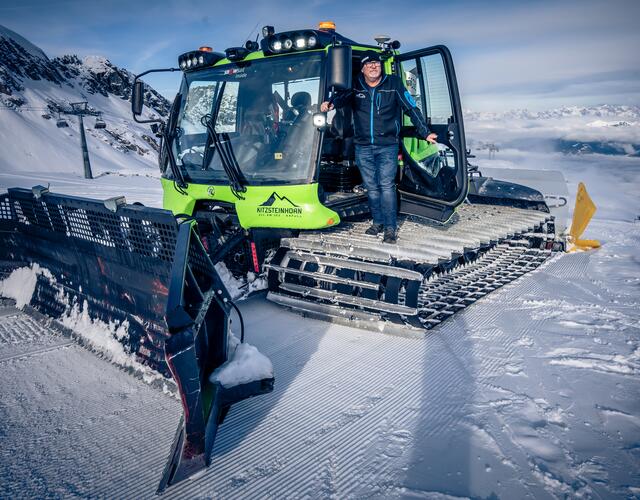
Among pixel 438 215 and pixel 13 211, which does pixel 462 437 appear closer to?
pixel 438 215

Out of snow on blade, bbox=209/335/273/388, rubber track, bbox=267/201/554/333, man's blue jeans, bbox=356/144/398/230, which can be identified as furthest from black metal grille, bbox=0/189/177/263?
man's blue jeans, bbox=356/144/398/230

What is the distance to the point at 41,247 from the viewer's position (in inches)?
147

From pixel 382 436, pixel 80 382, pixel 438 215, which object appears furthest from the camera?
pixel 438 215

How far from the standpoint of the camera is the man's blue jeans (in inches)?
166

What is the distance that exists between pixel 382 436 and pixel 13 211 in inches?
155

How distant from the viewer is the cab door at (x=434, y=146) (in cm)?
410

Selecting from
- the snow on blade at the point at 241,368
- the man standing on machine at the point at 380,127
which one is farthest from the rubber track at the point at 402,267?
the snow on blade at the point at 241,368

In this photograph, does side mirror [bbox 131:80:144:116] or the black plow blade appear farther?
side mirror [bbox 131:80:144:116]

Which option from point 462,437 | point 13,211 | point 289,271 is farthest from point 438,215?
point 13,211

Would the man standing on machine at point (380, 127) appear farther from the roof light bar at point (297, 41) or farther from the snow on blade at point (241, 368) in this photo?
the snow on blade at point (241, 368)

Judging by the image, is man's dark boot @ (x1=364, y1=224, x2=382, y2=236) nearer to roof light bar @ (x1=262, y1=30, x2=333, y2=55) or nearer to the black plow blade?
roof light bar @ (x1=262, y1=30, x2=333, y2=55)

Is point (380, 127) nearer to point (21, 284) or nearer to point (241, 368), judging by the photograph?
point (241, 368)

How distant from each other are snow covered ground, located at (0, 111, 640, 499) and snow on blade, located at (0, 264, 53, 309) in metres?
0.24

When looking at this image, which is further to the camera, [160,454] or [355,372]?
[355,372]
